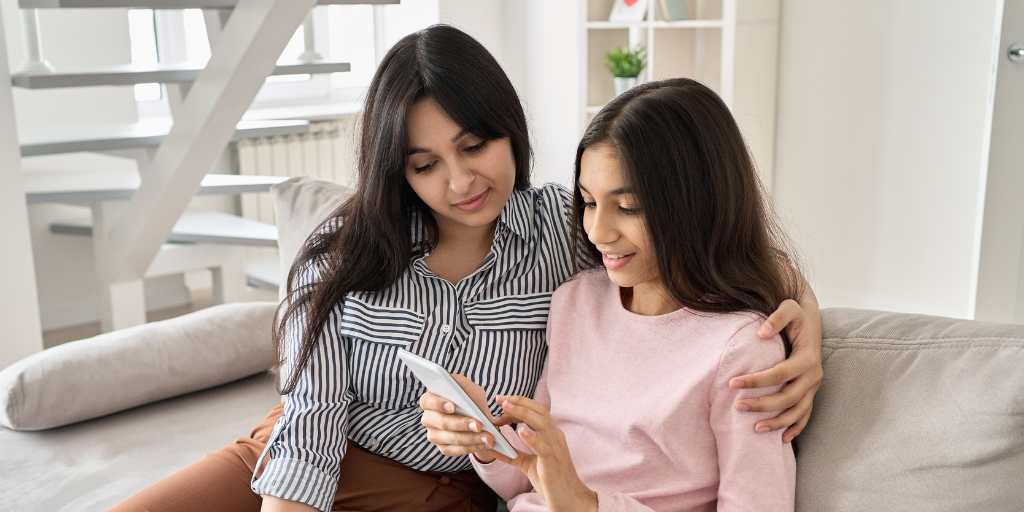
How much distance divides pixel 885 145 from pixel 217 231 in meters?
2.25

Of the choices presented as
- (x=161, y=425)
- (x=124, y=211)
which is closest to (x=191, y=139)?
(x=124, y=211)

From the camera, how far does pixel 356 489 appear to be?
150 cm

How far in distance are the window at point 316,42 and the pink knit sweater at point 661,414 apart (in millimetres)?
2918

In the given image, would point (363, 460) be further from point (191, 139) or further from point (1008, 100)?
point (1008, 100)

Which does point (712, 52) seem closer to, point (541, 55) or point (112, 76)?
point (541, 55)

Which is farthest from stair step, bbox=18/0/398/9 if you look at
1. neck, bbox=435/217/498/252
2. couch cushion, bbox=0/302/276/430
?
neck, bbox=435/217/498/252

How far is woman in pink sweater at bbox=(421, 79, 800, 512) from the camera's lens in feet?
3.78

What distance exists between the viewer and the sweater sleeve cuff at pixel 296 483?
137cm

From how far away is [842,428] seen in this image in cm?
118

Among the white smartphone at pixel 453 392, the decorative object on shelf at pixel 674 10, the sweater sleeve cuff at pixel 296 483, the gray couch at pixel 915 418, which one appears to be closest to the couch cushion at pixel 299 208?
the sweater sleeve cuff at pixel 296 483

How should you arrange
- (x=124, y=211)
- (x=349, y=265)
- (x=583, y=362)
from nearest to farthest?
1. (x=583, y=362)
2. (x=349, y=265)
3. (x=124, y=211)

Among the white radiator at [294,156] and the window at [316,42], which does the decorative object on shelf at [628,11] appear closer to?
the window at [316,42]

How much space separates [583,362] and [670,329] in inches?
5.5

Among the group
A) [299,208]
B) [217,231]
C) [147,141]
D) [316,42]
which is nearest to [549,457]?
[299,208]
